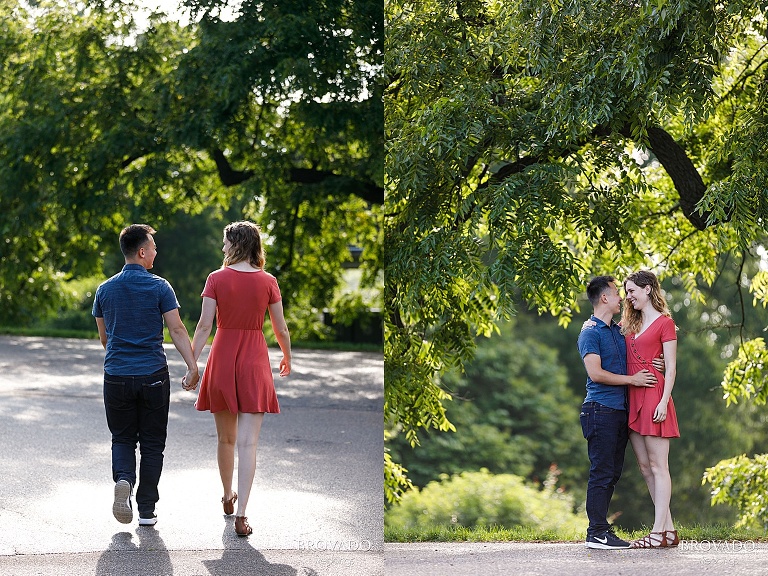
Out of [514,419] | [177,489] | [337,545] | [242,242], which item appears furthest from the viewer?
[514,419]

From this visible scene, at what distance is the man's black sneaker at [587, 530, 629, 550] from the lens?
4059 mm

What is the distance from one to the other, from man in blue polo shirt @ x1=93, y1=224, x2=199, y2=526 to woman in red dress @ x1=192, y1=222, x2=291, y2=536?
0.14 meters

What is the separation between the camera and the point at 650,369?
12.8ft

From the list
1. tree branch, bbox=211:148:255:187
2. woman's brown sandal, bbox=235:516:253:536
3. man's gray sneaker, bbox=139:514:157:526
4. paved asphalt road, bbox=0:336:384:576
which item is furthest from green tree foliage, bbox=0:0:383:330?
woman's brown sandal, bbox=235:516:253:536

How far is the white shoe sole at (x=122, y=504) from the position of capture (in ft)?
13.5

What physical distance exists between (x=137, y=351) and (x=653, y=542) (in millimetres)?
2498

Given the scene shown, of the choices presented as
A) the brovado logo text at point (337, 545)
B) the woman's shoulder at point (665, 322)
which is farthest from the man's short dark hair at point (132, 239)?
the woman's shoulder at point (665, 322)

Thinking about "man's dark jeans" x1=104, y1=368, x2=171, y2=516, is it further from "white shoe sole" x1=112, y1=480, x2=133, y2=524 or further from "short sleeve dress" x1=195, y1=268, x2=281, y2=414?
"short sleeve dress" x1=195, y1=268, x2=281, y2=414

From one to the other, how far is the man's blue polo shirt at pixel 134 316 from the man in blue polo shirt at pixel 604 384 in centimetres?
190

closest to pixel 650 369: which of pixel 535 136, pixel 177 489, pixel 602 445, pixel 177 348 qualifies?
pixel 602 445

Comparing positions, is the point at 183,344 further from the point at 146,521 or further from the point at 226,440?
the point at 146,521

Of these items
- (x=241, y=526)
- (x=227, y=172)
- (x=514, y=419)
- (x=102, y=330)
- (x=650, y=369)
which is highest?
(x=227, y=172)

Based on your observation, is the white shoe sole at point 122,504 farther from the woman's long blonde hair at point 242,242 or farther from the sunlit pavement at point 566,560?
the sunlit pavement at point 566,560

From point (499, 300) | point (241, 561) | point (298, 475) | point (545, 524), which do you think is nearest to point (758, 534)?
point (499, 300)
